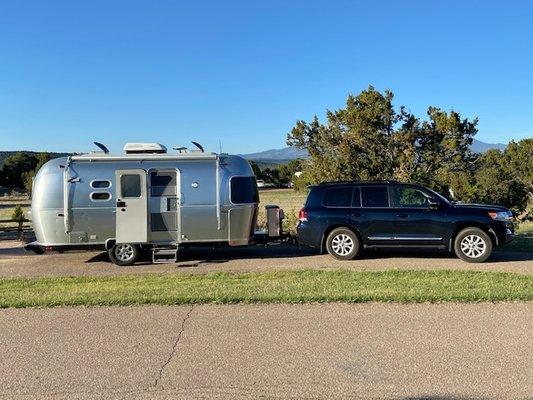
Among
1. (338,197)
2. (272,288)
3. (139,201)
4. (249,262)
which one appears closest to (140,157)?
(139,201)

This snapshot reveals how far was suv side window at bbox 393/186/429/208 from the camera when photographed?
1202 centimetres

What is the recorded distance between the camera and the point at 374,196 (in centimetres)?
1229

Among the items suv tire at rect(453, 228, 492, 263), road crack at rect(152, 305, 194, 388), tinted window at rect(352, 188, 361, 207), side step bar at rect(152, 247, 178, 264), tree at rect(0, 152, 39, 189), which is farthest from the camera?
tree at rect(0, 152, 39, 189)

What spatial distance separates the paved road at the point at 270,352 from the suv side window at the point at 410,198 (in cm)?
491

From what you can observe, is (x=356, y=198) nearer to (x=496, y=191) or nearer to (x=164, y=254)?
(x=164, y=254)

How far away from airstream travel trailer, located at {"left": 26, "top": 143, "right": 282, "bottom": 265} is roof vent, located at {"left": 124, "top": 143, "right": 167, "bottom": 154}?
0.14 m

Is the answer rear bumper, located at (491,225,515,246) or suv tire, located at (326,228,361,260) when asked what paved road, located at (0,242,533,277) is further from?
rear bumper, located at (491,225,515,246)

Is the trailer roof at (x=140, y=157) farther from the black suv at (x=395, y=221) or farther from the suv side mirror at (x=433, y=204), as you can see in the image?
the suv side mirror at (x=433, y=204)

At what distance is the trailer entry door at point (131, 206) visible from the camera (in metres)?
11.9

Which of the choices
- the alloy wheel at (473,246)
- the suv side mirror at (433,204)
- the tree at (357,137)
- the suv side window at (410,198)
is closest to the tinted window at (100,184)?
the suv side window at (410,198)

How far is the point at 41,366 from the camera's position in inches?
206

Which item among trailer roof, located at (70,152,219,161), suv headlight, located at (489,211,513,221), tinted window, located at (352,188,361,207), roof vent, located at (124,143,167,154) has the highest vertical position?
roof vent, located at (124,143,167,154)

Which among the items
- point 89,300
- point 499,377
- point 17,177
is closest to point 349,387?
point 499,377

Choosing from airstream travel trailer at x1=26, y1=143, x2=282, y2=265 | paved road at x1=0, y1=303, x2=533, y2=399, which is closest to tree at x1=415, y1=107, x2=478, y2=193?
airstream travel trailer at x1=26, y1=143, x2=282, y2=265
